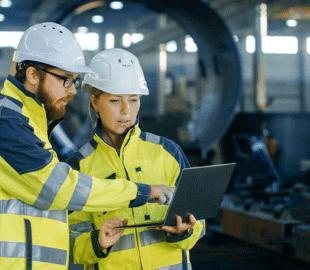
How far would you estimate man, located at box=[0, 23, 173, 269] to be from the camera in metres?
1.04

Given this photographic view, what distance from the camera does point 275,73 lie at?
13.8 meters

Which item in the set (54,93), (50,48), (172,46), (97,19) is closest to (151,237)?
(54,93)

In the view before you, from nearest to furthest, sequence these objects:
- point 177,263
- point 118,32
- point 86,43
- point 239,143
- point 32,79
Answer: point 32,79 < point 177,263 < point 86,43 < point 118,32 < point 239,143

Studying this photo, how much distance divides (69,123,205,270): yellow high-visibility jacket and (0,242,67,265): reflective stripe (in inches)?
5.4

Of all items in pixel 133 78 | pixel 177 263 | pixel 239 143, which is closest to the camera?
pixel 177 263

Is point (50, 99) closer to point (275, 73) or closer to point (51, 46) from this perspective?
point (51, 46)

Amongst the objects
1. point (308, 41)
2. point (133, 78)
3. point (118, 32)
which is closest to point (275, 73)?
point (308, 41)

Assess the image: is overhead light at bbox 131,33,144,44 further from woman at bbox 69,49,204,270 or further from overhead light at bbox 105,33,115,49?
woman at bbox 69,49,204,270

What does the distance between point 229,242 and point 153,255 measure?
2.88 meters

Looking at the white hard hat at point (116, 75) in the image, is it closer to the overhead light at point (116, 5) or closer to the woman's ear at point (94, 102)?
the woman's ear at point (94, 102)

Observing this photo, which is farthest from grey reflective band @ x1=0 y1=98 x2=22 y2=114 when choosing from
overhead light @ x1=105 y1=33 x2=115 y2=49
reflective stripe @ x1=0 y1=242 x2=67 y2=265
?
overhead light @ x1=105 y1=33 x2=115 y2=49

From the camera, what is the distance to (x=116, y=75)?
139cm

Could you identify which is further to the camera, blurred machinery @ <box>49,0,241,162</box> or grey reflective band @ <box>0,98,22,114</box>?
blurred machinery @ <box>49,0,241,162</box>

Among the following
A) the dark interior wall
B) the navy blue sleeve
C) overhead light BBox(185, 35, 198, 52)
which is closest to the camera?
the navy blue sleeve
